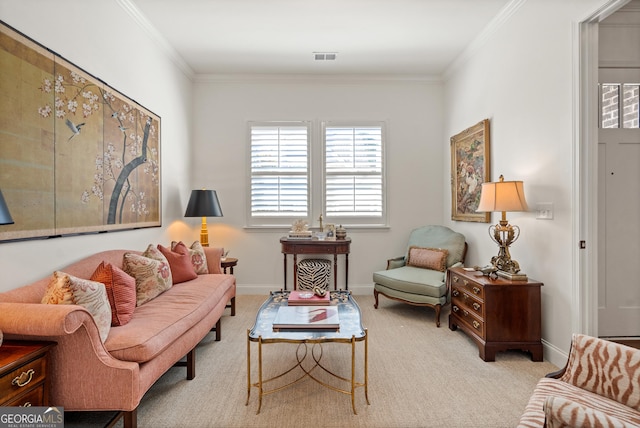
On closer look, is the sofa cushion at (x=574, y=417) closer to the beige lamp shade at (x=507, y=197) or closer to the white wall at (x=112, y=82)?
the beige lamp shade at (x=507, y=197)

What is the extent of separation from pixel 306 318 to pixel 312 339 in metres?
0.26

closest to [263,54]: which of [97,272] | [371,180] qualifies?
[371,180]

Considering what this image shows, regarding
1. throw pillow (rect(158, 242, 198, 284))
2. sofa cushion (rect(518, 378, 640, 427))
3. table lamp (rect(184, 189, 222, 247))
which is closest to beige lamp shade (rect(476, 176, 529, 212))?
sofa cushion (rect(518, 378, 640, 427))

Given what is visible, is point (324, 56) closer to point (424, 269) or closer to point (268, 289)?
point (424, 269)

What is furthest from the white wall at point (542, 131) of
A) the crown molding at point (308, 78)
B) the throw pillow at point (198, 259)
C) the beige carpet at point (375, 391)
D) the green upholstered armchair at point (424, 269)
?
the throw pillow at point (198, 259)

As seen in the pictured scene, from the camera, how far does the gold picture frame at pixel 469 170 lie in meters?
3.55

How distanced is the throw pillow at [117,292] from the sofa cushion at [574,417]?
7.10 ft

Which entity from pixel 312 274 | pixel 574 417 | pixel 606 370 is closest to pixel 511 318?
pixel 606 370

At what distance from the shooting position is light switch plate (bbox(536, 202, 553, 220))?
258 cm

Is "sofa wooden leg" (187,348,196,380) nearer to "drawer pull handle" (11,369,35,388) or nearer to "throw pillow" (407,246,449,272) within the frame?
"drawer pull handle" (11,369,35,388)

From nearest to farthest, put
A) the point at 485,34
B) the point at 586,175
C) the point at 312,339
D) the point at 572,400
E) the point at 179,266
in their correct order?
the point at 572,400
the point at 312,339
the point at 586,175
the point at 179,266
the point at 485,34

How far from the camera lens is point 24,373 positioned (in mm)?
1405

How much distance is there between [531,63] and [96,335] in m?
3.78

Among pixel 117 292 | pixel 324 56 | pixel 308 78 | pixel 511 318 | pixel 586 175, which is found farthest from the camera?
pixel 308 78
